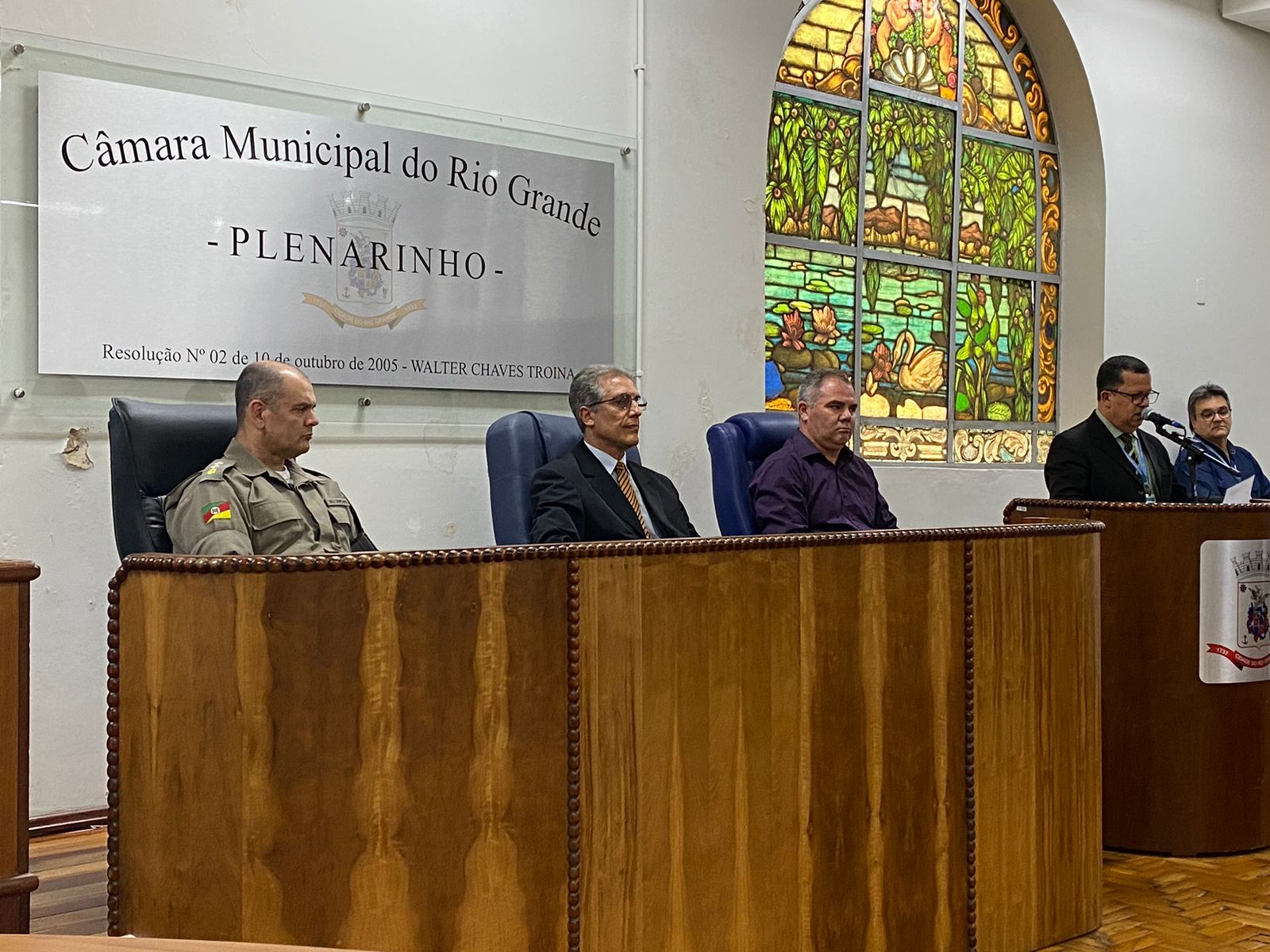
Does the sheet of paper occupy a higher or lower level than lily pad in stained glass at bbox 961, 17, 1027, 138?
lower

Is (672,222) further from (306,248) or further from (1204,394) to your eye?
(1204,394)

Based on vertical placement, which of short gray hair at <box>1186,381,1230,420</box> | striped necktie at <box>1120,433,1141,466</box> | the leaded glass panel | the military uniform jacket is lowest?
the military uniform jacket

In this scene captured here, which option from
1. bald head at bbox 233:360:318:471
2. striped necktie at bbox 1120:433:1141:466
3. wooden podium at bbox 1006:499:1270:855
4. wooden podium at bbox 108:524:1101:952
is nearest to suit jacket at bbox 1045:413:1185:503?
striped necktie at bbox 1120:433:1141:466

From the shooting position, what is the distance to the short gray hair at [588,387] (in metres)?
3.39

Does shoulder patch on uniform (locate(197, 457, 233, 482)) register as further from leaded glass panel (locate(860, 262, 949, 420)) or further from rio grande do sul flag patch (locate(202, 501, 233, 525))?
leaded glass panel (locate(860, 262, 949, 420))

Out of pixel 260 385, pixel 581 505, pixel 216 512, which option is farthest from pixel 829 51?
pixel 216 512

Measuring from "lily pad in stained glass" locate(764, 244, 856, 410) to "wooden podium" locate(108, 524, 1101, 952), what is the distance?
8.13 feet

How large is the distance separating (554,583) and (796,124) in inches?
145

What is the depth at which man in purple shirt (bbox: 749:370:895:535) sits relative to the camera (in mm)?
3582

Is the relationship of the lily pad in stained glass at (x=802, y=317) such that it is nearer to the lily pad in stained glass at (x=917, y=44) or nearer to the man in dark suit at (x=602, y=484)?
the lily pad in stained glass at (x=917, y=44)

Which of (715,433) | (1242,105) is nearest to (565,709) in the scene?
(715,433)

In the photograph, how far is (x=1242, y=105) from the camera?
266 inches

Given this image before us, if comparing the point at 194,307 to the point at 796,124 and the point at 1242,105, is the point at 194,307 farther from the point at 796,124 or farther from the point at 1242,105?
the point at 1242,105

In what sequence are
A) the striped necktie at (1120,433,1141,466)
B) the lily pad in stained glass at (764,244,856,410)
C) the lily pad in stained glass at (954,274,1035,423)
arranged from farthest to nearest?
the lily pad in stained glass at (954,274,1035,423)
the lily pad in stained glass at (764,244,856,410)
the striped necktie at (1120,433,1141,466)
